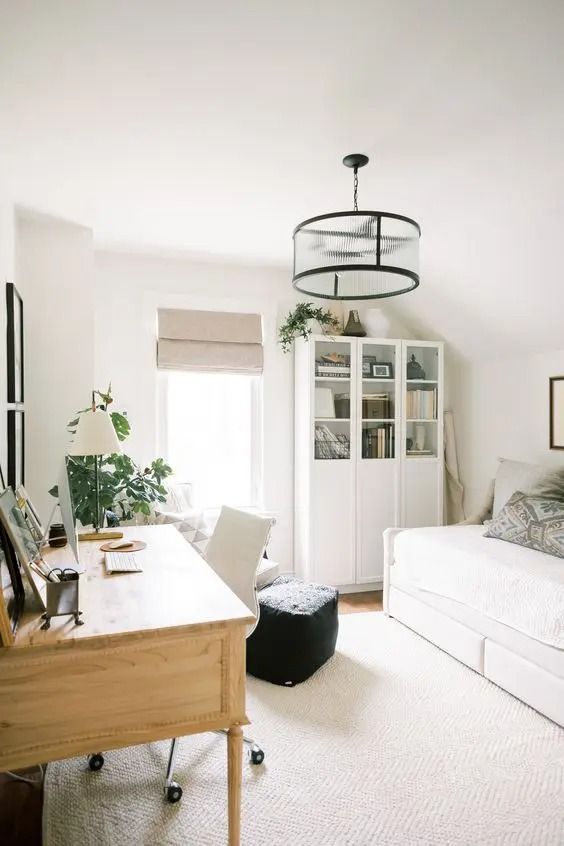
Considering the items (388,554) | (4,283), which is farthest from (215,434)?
(4,283)

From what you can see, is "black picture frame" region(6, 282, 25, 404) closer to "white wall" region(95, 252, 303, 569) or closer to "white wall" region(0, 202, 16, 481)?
"white wall" region(0, 202, 16, 481)

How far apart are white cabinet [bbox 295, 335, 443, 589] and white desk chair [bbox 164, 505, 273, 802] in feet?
5.60

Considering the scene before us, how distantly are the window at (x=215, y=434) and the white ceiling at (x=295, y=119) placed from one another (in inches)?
47.8

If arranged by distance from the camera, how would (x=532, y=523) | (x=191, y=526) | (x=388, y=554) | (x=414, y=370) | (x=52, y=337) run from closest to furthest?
(x=532, y=523)
(x=52, y=337)
(x=191, y=526)
(x=388, y=554)
(x=414, y=370)

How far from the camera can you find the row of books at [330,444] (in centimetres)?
Result: 457

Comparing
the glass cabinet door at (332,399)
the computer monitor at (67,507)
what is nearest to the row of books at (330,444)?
the glass cabinet door at (332,399)

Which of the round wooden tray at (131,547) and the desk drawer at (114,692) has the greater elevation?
the round wooden tray at (131,547)

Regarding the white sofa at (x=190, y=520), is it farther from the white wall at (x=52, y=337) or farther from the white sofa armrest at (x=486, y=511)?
the white sofa armrest at (x=486, y=511)

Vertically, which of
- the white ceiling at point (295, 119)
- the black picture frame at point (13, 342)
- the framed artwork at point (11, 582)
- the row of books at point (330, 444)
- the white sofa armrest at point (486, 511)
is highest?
the white ceiling at point (295, 119)

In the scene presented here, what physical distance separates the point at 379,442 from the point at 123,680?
3.37 m

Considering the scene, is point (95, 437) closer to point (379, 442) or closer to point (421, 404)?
point (379, 442)

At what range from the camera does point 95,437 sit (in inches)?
108

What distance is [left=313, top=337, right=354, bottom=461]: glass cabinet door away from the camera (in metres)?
4.58

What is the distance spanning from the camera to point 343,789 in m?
2.16
